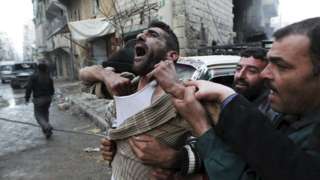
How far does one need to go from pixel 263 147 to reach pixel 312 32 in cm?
37

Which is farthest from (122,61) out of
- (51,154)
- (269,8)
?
(269,8)

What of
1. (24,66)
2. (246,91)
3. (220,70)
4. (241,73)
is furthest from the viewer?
(24,66)

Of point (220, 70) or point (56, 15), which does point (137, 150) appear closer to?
point (220, 70)

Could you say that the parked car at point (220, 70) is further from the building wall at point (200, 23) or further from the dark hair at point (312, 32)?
the building wall at point (200, 23)

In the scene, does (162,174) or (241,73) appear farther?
(241,73)

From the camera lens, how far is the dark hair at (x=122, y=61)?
2172mm

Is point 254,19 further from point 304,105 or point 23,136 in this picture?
point 304,105

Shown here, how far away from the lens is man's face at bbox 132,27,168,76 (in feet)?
5.83

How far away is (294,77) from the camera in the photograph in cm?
108

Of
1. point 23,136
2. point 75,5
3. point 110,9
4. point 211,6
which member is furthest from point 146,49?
point 75,5

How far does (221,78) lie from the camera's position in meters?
3.94

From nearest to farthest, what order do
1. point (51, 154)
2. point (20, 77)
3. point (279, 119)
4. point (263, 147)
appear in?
1. point (263, 147)
2. point (279, 119)
3. point (51, 154)
4. point (20, 77)

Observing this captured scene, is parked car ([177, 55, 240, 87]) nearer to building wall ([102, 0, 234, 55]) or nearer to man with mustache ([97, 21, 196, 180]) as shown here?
man with mustache ([97, 21, 196, 180])

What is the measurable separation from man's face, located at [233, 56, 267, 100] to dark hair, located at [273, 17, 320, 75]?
1.30 m
